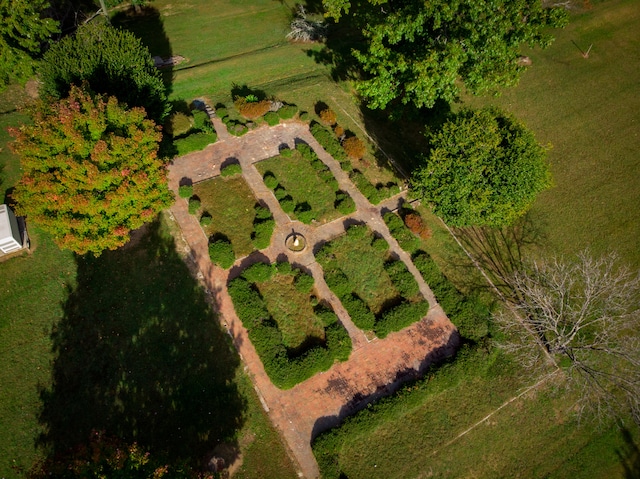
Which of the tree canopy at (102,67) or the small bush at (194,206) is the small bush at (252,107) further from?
the small bush at (194,206)

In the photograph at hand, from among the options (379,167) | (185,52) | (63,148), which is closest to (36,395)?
(63,148)

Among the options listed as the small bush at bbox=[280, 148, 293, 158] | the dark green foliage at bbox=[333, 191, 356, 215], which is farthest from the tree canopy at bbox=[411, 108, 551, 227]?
the small bush at bbox=[280, 148, 293, 158]

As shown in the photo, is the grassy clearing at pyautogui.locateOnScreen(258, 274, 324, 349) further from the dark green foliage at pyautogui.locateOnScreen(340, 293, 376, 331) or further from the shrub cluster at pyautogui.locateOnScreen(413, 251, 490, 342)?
the shrub cluster at pyautogui.locateOnScreen(413, 251, 490, 342)

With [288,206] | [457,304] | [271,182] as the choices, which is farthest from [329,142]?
[457,304]

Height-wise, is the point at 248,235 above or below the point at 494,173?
below

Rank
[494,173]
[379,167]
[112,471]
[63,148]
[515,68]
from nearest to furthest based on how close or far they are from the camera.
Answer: [112,471] < [63,148] < [494,173] < [515,68] < [379,167]

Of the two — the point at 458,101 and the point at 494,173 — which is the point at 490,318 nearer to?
the point at 494,173

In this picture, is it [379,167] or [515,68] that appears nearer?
[515,68]
